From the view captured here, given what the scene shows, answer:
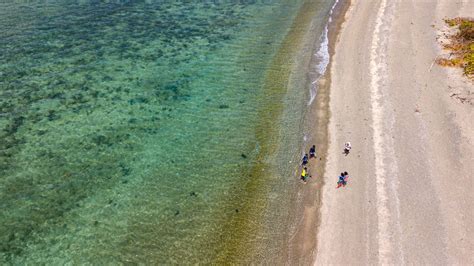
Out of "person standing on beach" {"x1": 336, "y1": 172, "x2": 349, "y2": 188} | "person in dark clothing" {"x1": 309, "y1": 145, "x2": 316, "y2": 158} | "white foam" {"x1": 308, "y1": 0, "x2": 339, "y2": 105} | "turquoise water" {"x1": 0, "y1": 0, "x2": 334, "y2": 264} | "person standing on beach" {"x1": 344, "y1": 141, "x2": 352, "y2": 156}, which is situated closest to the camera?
"turquoise water" {"x1": 0, "y1": 0, "x2": 334, "y2": 264}

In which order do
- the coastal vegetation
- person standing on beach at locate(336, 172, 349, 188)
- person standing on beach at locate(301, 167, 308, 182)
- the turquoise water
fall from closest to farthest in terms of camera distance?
the turquoise water, person standing on beach at locate(336, 172, 349, 188), person standing on beach at locate(301, 167, 308, 182), the coastal vegetation

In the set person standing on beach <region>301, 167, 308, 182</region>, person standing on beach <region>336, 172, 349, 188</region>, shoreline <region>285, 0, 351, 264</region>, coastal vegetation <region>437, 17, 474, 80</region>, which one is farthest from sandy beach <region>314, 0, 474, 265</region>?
person standing on beach <region>301, 167, 308, 182</region>

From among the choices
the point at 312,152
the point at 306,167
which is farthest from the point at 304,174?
the point at 312,152

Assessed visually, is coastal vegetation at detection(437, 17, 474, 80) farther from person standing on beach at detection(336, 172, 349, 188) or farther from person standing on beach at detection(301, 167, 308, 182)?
person standing on beach at detection(301, 167, 308, 182)

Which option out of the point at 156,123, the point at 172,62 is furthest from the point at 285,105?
the point at 172,62

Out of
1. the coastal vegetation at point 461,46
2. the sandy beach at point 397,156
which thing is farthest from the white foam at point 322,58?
the coastal vegetation at point 461,46

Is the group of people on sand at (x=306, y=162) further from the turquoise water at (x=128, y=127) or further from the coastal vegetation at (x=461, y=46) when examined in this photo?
the coastal vegetation at (x=461, y=46)
